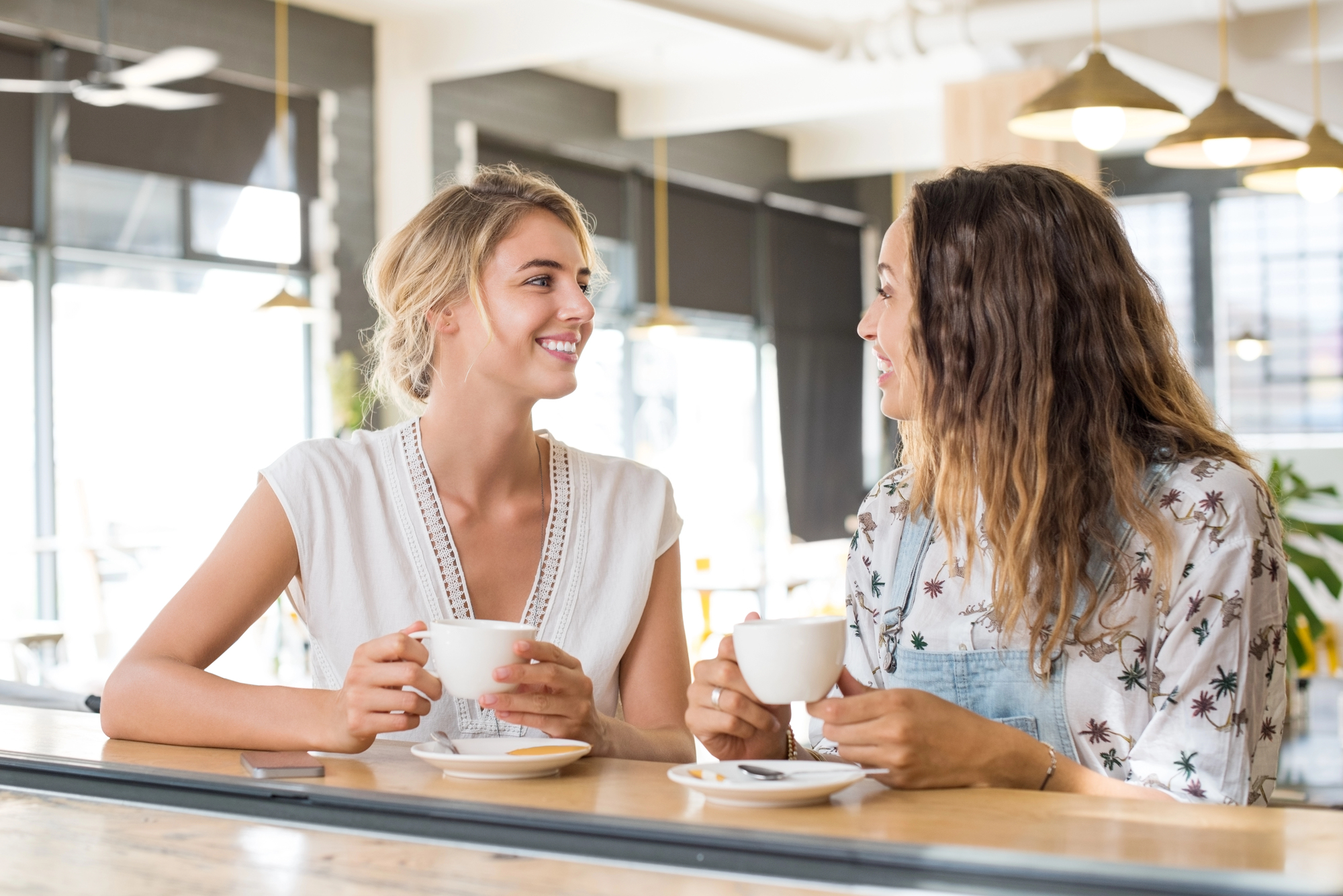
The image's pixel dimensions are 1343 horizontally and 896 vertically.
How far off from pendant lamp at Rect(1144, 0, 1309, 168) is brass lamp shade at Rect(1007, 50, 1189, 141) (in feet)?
0.21

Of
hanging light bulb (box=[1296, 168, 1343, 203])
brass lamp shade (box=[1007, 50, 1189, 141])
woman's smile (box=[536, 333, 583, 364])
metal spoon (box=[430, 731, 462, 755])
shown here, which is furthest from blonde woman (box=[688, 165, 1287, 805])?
hanging light bulb (box=[1296, 168, 1343, 203])

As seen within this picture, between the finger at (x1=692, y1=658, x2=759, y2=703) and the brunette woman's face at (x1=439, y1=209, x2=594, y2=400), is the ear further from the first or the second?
the finger at (x1=692, y1=658, x2=759, y2=703)

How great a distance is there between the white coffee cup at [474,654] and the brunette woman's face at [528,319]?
720 mm

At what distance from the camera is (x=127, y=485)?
23.4 ft

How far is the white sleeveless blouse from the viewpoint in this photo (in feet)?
6.14

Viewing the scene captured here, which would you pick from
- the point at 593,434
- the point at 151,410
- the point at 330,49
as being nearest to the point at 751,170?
the point at 593,434

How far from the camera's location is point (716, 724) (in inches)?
53.1

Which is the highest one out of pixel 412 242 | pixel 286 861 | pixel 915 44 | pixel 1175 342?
pixel 915 44

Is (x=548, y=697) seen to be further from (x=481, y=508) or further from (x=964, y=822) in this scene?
(x=481, y=508)

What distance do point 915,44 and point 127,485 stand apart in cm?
451

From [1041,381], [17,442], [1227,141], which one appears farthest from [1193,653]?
[17,442]

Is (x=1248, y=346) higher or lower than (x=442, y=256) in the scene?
higher

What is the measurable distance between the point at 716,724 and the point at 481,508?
0.75 metres

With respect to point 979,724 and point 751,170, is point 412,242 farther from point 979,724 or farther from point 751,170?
point 751,170
